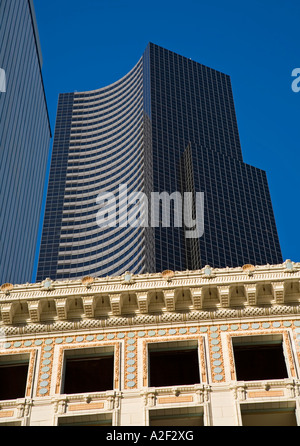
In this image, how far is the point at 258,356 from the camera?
99.3 ft

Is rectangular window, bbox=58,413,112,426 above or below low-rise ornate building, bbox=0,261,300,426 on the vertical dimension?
below

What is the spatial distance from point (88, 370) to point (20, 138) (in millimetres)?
95948

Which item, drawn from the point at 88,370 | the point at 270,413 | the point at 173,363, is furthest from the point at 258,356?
the point at 88,370

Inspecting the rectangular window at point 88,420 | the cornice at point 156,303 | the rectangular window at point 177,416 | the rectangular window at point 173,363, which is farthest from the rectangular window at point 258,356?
the rectangular window at point 88,420

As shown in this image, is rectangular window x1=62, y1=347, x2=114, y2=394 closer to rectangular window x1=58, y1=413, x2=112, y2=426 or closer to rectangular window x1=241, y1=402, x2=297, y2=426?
rectangular window x1=58, y1=413, x2=112, y2=426

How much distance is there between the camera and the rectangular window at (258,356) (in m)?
29.8

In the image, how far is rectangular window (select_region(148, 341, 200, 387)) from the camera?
29.9 m

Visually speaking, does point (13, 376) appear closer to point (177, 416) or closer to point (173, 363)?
point (173, 363)

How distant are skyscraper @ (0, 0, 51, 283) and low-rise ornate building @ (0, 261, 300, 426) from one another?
7447 centimetres

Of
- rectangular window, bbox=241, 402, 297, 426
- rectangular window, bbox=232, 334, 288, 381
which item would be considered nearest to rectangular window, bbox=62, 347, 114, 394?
rectangular window, bbox=232, 334, 288, 381

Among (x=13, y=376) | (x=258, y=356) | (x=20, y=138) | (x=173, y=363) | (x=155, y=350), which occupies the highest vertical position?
(x=20, y=138)

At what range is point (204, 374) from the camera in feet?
94.3
